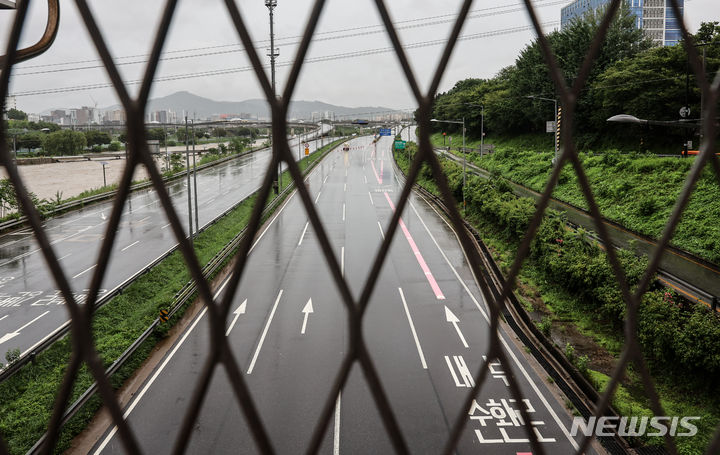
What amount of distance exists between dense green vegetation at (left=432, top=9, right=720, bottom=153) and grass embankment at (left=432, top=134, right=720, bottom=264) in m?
3.89

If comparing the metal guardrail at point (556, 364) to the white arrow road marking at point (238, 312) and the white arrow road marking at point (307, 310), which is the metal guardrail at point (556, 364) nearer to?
the white arrow road marking at point (307, 310)

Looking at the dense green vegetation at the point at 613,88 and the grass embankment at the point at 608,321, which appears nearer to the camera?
the grass embankment at the point at 608,321

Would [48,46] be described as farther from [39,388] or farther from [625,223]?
[625,223]

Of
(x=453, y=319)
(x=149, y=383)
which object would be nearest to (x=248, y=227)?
(x=149, y=383)

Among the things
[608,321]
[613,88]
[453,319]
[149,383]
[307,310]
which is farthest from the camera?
[613,88]

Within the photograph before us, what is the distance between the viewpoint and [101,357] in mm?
10992

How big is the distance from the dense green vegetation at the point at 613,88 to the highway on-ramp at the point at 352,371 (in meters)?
13.4

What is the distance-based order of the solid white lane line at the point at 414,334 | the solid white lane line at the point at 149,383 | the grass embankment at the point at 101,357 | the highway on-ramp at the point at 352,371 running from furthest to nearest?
1. the solid white lane line at the point at 414,334
2. the highway on-ramp at the point at 352,371
3. the solid white lane line at the point at 149,383
4. the grass embankment at the point at 101,357

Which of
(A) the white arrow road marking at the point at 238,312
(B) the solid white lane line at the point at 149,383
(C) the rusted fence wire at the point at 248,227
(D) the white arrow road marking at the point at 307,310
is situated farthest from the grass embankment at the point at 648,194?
(C) the rusted fence wire at the point at 248,227

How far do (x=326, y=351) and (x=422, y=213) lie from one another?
1743 centimetres

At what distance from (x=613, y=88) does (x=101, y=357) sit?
32118 millimetres

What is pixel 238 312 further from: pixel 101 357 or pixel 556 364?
pixel 556 364

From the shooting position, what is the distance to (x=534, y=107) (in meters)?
39.6

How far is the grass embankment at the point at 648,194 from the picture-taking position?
629 inches
